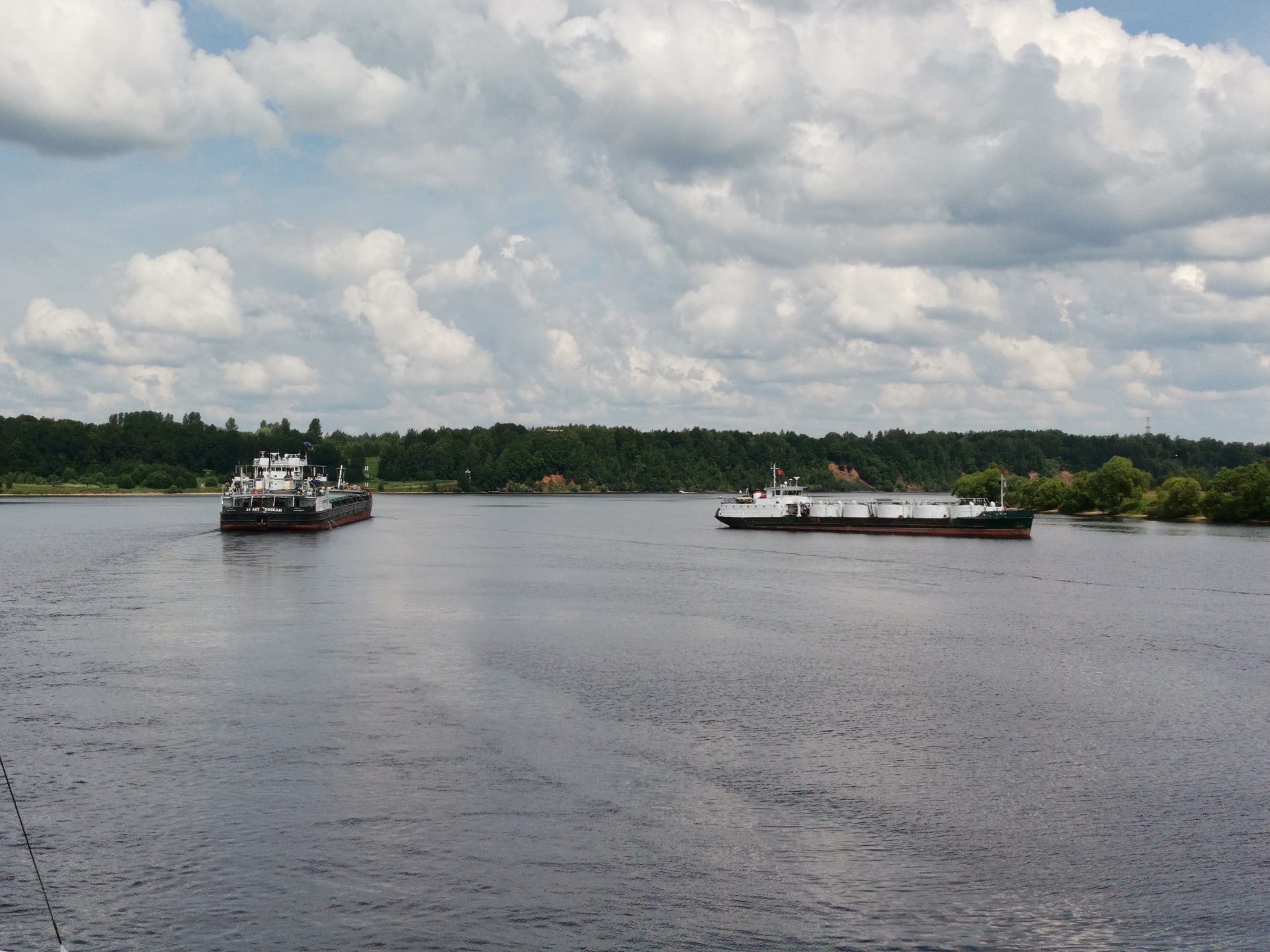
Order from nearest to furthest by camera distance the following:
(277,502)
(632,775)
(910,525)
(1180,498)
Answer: (632,775) < (277,502) < (910,525) < (1180,498)

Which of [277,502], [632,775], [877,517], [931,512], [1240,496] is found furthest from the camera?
[1240,496]

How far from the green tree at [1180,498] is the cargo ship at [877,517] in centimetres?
3825

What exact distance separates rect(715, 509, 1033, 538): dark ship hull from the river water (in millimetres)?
74152

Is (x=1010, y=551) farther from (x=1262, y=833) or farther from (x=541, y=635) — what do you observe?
(x=1262, y=833)

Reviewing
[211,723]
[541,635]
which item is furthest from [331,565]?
[211,723]

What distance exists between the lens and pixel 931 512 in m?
152

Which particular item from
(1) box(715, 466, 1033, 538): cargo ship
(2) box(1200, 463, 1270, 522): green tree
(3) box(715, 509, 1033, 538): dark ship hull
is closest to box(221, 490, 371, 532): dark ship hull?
(1) box(715, 466, 1033, 538): cargo ship

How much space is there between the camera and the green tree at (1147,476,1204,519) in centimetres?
18675

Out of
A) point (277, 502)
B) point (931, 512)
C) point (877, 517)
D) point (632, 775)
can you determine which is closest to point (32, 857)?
point (632, 775)

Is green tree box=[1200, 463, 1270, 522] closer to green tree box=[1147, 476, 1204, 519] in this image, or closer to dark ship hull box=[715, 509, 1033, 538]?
green tree box=[1147, 476, 1204, 519]

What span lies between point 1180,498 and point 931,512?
64698 mm

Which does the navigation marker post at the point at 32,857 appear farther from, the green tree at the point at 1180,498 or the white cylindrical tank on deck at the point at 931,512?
the green tree at the point at 1180,498

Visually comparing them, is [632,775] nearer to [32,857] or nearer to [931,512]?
[32,857]

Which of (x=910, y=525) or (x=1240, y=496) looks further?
(x=1240, y=496)
